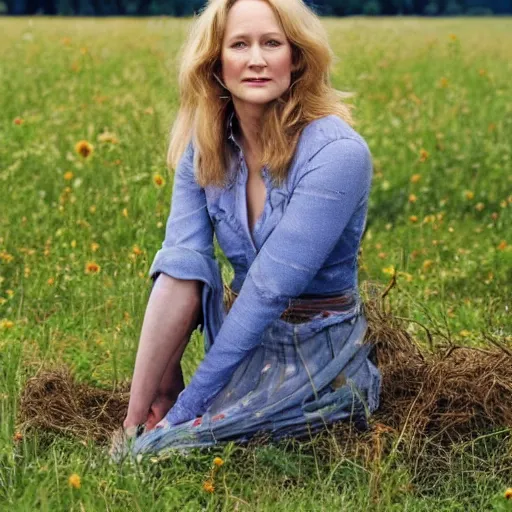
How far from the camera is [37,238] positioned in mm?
4840

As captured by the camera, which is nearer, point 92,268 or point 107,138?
point 92,268

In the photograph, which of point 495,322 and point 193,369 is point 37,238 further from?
point 495,322

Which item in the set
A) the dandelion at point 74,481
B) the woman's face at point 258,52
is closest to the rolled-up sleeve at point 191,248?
the woman's face at point 258,52

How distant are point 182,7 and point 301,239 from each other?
119ft

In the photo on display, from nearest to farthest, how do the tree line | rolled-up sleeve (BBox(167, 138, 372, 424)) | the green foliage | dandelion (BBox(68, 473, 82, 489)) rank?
1. dandelion (BBox(68, 473, 82, 489))
2. rolled-up sleeve (BBox(167, 138, 372, 424))
3. the tree line
4. the green foliage

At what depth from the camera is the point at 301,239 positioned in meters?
2.97

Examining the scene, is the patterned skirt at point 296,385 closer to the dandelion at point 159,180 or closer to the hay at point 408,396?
the hay at point 408,396

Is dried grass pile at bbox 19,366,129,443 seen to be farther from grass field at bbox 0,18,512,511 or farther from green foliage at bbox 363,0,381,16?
green foliage at bbox 363,0,381,16

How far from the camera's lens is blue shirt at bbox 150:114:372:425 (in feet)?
9.77

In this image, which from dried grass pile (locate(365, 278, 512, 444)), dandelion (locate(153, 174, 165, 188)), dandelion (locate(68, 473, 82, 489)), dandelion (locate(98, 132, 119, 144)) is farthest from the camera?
dandelion (locate(98, 132, 119, 144))

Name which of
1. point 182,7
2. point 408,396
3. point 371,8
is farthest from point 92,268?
point 371,8

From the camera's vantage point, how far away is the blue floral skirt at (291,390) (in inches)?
122

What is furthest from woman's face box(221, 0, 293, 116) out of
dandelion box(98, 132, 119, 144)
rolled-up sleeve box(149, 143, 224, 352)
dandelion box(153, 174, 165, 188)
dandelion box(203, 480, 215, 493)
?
dandelion box(98, 132, 119, 144)

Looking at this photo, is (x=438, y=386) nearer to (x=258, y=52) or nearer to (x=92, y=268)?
(x=258, y=52)
